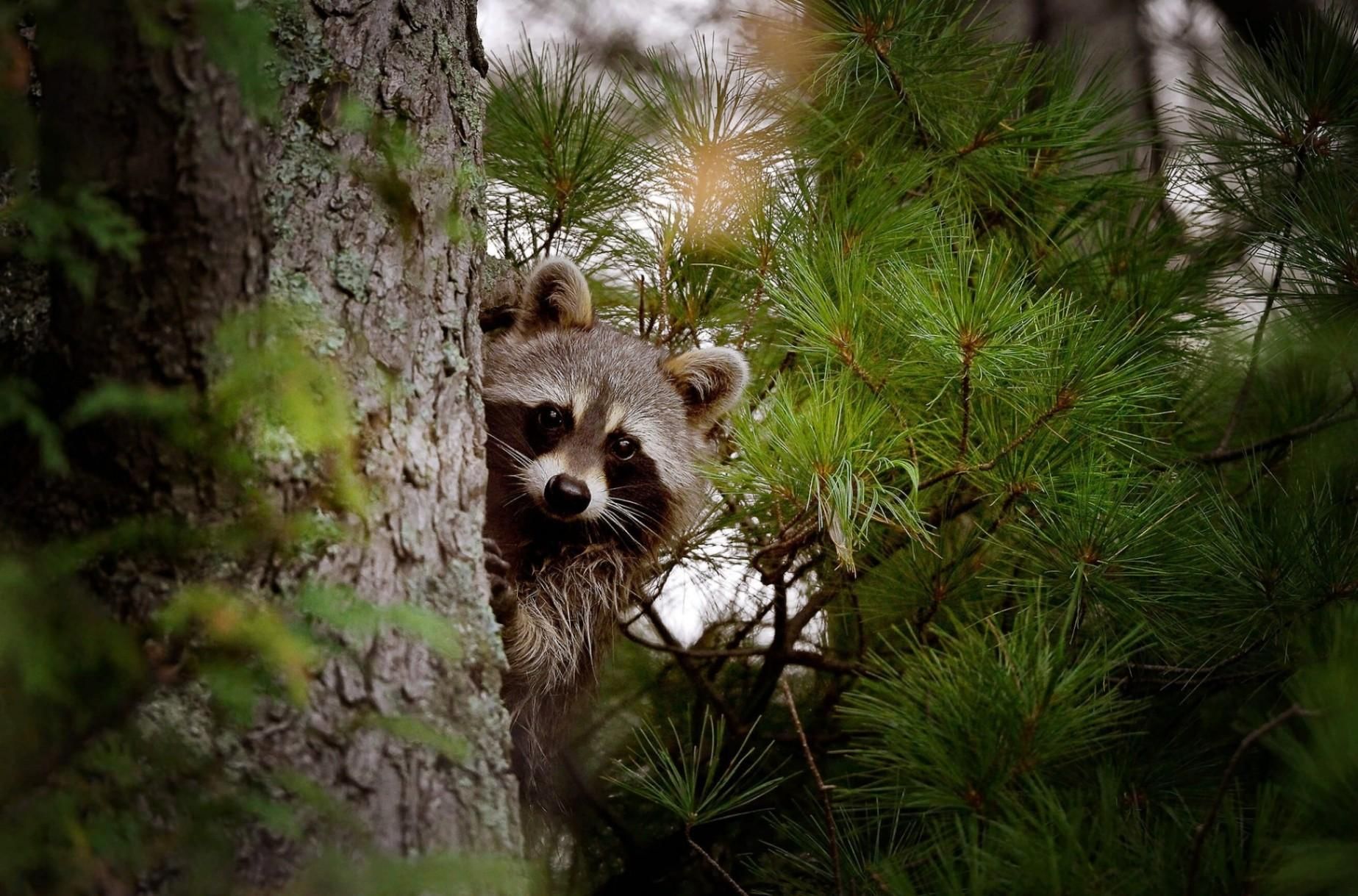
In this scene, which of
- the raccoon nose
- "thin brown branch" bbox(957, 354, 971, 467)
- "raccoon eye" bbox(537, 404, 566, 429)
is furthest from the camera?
"raccoon eye" bbox(537, 404, 566, 429)

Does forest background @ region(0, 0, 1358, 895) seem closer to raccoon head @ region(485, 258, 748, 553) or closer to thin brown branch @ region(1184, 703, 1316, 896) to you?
thin brown branch @ region(1184, 703, 1316, 896)

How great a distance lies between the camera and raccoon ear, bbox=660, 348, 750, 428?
10.4 feet

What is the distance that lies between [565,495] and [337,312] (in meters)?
1.34

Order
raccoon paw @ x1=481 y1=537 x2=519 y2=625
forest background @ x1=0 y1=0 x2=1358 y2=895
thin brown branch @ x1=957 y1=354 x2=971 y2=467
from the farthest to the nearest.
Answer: raccoon paw @ x1=481 y1=537 x2=519 y2=625 < thin brown branch @ x1=957 y1=354 x2=971 y2=467 < forest background @ x1=0 y1=0 x2=1358 y2=895

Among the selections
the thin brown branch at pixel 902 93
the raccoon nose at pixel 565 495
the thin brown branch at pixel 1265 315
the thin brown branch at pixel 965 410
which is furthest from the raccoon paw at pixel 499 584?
the thin brown branch at pixel 1265 315

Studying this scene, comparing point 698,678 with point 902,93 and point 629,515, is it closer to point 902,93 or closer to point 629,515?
point 629,515

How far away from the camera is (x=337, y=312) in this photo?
1619 millimetres

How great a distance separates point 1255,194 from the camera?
8.88 feet

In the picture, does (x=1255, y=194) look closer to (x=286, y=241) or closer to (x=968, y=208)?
(x=968, y=208)

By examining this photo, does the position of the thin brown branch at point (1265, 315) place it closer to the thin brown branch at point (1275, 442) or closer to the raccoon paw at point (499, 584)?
the thin brown branch at point (1275, 442)

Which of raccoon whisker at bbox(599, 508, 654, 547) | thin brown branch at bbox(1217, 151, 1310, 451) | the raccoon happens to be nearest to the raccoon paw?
the raccoon

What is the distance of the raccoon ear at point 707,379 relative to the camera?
10.4ft

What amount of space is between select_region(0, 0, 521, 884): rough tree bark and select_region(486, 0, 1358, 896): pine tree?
2.33 feet

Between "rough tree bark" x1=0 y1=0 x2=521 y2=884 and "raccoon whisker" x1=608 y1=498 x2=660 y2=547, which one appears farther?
"raccoon whisker" x1=608 y1=498 x2=660 y2=547
